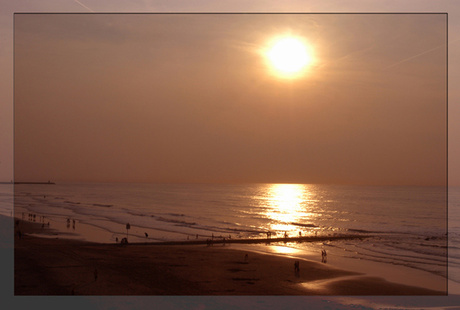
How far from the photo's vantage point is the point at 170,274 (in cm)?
3431

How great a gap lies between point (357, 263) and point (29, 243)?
33.7 metres

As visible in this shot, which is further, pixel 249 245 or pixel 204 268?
pixel 249 245

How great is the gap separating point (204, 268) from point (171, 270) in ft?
10.4

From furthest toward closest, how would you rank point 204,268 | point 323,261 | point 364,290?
point 323,261, point 204,268, point 364,290

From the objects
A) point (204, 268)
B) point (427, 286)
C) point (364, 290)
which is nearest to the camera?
point (364, 290)

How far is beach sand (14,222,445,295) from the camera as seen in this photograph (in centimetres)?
2866

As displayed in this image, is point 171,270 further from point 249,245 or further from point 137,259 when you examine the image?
point 249,245

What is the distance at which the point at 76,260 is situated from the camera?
3681cm

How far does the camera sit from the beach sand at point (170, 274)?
28.7m

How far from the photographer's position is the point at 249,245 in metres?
56.2
